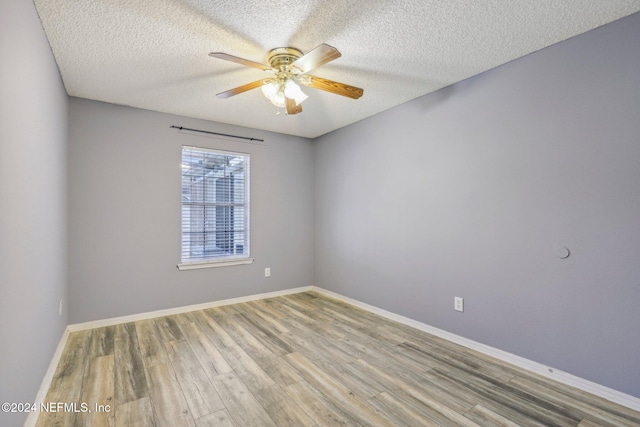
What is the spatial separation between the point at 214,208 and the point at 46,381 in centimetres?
235

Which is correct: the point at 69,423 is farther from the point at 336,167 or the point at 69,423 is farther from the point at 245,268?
the point at 336,167

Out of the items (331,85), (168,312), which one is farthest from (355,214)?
(168,312)

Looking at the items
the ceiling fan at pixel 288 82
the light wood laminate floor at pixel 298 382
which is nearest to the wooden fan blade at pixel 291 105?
the ceiling fan at pixel 288 82

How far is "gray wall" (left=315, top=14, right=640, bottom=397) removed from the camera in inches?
75.7

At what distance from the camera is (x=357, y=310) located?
3760 mm

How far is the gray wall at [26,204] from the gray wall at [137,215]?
0.76 m

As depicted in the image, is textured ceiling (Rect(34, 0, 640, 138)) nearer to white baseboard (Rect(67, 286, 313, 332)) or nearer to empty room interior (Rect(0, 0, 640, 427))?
empty room interior (Rect(0, 0, 640, 427))

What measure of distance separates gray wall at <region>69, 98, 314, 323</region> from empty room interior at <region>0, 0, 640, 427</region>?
24 millimetres

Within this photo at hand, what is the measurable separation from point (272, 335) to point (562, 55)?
3.35m

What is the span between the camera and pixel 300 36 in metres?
2.06

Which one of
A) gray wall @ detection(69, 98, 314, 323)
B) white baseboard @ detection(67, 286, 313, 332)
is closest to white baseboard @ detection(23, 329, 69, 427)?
white baseboard @ detection(67, 286, 313, 332)

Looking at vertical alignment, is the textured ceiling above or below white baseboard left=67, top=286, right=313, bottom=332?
above

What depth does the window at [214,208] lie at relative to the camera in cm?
377

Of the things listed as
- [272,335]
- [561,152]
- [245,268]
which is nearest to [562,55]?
[561,152]
